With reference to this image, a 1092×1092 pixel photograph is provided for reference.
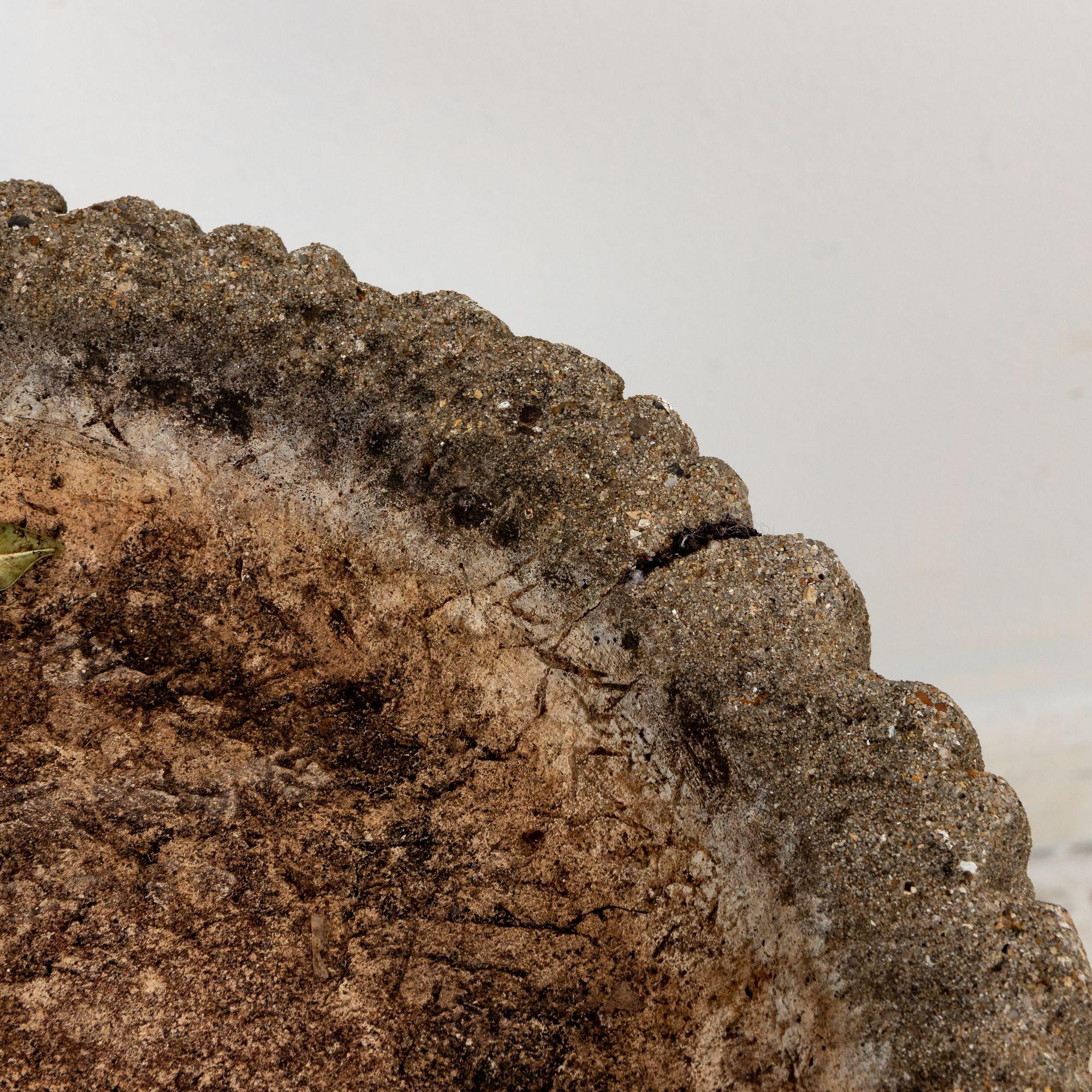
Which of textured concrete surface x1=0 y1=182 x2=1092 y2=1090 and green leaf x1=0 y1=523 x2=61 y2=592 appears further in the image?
green leaf x1=0 y1=523 x2=61 y2=592

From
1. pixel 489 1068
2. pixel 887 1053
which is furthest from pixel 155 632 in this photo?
pixel 887 1053

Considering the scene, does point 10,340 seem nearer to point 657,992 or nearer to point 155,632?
point 155,632

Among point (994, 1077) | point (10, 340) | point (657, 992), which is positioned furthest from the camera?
point (10, 340)

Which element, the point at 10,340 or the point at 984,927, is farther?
the point at 10,340
